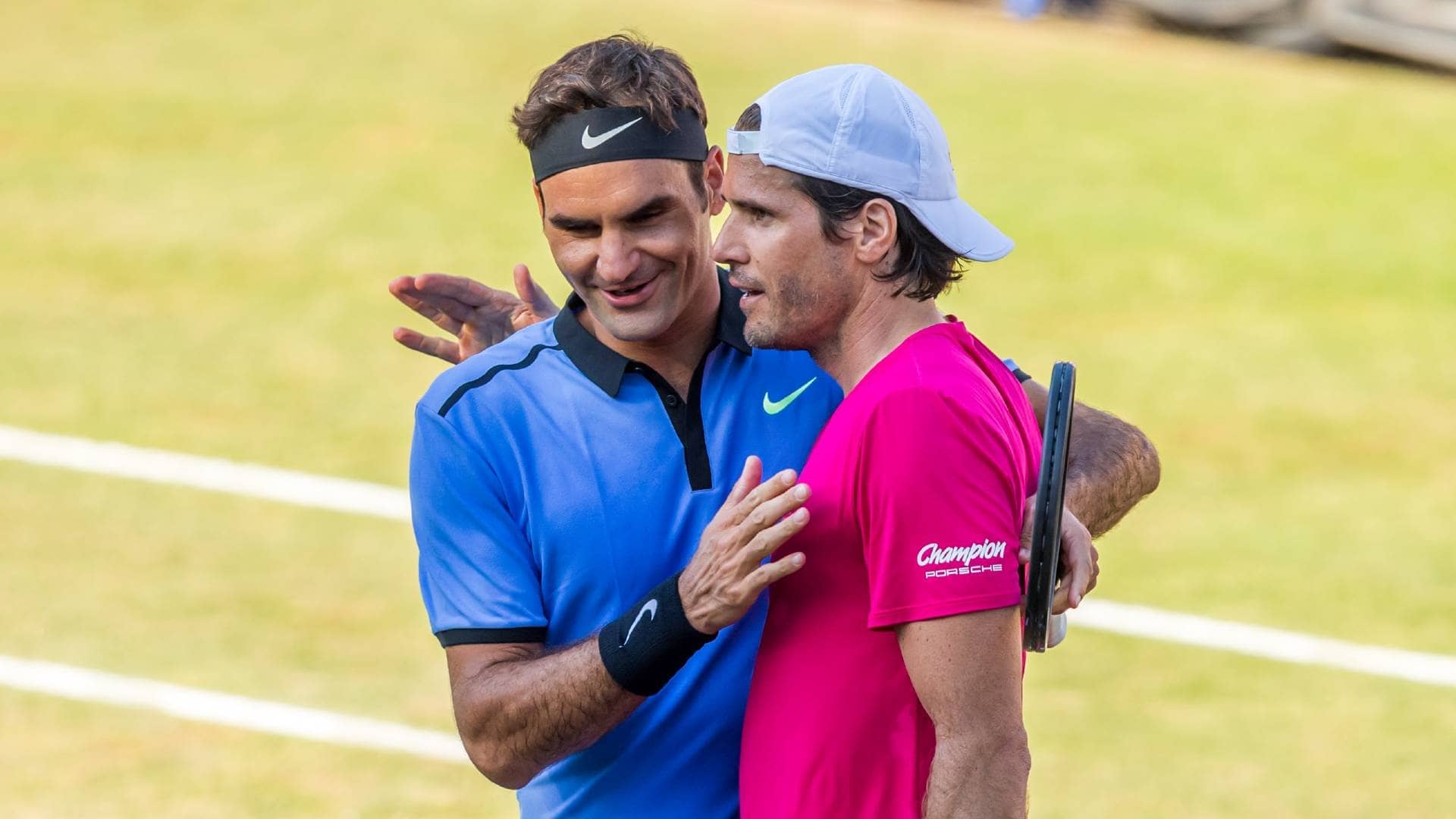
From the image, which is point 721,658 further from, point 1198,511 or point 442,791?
point 1198,511

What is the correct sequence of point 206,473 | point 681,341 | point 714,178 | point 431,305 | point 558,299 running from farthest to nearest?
point 558,299 < point 206,473 < point 431,305 < point 714,178 < point 681,341

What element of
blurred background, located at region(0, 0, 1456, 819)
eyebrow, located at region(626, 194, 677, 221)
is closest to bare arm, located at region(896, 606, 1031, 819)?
eyebrow, located at region(626, 194, 677, 221)

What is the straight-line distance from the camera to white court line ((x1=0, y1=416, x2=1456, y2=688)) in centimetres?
1052

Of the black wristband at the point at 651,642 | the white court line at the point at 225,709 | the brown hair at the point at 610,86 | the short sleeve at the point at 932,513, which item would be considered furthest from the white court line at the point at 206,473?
the short sleeve at the point at 932,513

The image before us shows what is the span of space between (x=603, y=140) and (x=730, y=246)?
2.05ft

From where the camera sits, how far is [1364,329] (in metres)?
15.4

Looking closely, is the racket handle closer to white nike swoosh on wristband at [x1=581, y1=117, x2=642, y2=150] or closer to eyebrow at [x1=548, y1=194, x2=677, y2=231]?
eyebrow at [x1=548, y1=194, x2=677, y2=231]

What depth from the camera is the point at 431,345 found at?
5598 millimetres

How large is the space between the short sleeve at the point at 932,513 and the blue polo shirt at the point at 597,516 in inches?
28.7

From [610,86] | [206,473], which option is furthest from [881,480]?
[206,473]

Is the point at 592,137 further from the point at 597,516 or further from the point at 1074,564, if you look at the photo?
the point at 1074,564

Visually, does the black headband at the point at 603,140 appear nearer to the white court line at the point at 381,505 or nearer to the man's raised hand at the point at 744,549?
the man's raised hand at the point at 744,549

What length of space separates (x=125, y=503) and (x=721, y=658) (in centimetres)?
822

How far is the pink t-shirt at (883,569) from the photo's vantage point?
3.81 meters
